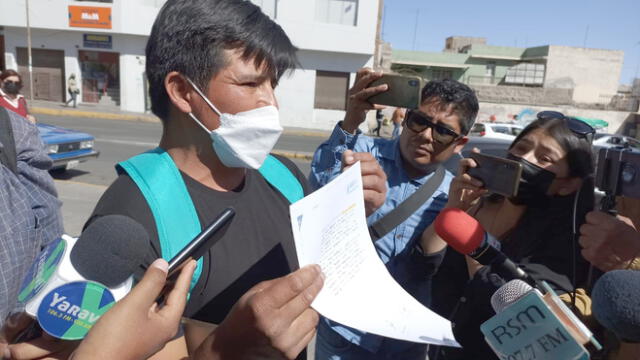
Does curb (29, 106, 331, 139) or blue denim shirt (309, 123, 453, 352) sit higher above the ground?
blue denim shirt (309, 123, 453, 352)

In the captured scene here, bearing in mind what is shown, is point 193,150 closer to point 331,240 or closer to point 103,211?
point 103,211

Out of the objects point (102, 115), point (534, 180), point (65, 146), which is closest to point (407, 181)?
point (534, 180)

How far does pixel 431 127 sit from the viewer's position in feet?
7.39

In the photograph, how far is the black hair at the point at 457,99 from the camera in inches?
89.9

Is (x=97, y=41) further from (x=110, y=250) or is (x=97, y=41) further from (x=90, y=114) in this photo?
(x=110, y=250)

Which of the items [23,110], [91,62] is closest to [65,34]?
[91,62]

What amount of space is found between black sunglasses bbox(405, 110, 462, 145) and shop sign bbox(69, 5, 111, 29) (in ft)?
75.8

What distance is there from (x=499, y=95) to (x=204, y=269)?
2957 centimetres

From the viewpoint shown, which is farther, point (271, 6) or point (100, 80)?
point (100, 80)

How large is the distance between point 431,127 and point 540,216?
685mm

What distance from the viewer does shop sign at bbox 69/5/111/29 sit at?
2138cm

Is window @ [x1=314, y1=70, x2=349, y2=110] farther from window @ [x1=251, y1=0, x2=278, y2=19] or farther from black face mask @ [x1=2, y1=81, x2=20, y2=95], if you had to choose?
black face mask @ [x1=2, y1=81, x2=20, y2=95]

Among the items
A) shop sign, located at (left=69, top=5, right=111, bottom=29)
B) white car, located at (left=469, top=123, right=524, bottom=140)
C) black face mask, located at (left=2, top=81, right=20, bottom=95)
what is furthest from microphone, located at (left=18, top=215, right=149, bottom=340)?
shop sign, located at (left=69, top=5, right=111, bottom=29)

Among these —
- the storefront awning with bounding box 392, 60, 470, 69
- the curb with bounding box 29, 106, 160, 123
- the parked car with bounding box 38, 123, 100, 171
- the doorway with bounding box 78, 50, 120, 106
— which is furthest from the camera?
the storefront awning with bounding box 392, 60, 470, 69
